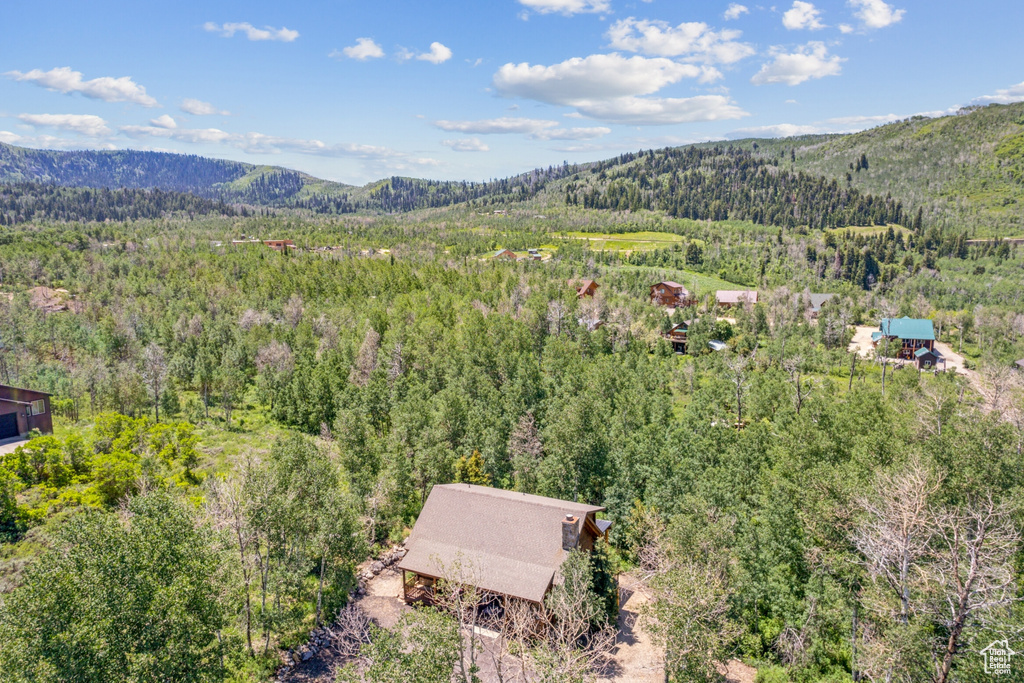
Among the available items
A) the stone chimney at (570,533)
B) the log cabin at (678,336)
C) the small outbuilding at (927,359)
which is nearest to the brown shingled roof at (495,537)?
the stone chimney at (570,533)

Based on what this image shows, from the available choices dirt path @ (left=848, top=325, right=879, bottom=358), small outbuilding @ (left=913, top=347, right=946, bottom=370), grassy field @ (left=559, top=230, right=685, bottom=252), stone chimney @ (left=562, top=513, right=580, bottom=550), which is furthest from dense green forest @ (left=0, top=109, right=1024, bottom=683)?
grassy field @ (left=559, top=230, right=685, bottom=252)

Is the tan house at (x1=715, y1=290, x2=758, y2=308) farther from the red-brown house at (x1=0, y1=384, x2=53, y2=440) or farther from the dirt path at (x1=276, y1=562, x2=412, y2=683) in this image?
the red-brown house at (x1=0, y1=384, x2=53, y2=440)

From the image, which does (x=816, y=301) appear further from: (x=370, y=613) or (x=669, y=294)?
(x=370, y=613)

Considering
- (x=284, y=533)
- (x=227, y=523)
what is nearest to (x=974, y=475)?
(x=284, y=533)

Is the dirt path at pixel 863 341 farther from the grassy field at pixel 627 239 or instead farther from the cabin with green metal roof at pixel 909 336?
the grassy field at pixel 627 239

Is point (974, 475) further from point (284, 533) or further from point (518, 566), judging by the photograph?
point (284, 533)

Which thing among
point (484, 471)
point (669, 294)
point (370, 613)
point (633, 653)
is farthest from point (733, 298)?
point (370, 613)
